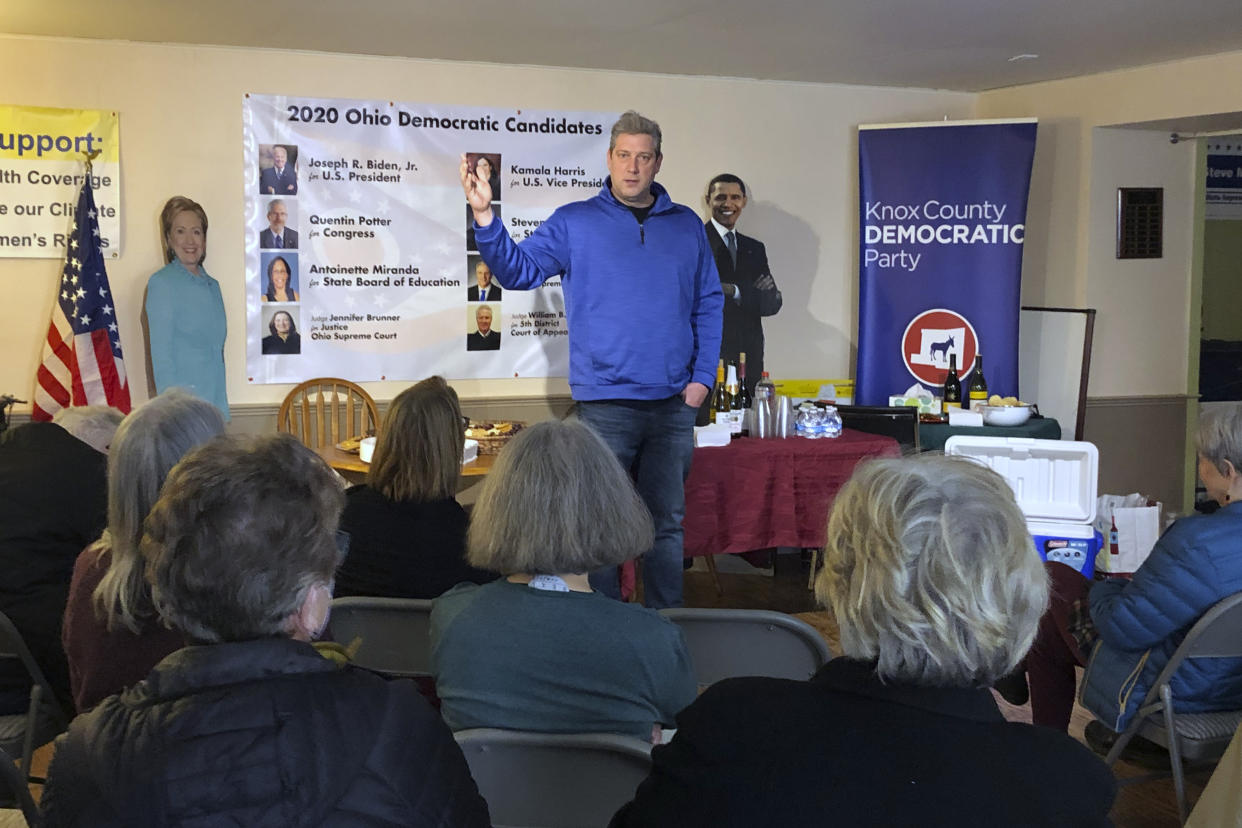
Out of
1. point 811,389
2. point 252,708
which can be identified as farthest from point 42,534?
point 811,389

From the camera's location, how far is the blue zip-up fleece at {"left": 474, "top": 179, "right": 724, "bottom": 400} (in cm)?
387

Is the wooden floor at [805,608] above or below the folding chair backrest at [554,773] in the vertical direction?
below

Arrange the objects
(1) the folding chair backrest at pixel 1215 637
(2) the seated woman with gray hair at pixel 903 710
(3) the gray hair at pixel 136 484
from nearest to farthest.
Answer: (2) the seated woman with gray hair at pixel 903 710 < (3) the gray hair at pixel 136 484 < (1) the folding chair backrest at pixel 1215 637

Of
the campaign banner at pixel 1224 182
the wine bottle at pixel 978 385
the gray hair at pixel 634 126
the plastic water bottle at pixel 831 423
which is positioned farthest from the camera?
the campaign banner at pixel 1224 182

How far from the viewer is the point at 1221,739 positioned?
2395mm

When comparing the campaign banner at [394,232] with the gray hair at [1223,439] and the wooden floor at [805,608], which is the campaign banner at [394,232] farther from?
the gray hair at [1223,439]

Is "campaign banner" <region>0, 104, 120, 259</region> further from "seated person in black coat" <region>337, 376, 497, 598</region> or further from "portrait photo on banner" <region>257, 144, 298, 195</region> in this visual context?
"seated person in black coat" <region>337, 376, 497, 598</region>

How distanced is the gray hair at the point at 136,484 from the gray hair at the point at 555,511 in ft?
1.77

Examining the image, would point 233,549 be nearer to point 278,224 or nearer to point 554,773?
point 554,773

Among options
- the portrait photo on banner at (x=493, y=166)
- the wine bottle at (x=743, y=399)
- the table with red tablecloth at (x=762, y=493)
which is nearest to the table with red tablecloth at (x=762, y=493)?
the table with red tablecloth at (x=762, y=493)

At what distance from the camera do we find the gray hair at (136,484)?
180cm

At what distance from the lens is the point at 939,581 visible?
120 centimetres

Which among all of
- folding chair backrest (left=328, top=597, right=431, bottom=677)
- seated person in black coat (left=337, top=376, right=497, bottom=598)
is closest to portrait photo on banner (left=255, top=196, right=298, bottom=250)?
seated person in black coat (left=337, top=376, right=497, bottom=598)

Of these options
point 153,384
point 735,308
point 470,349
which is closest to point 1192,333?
point 735,308
